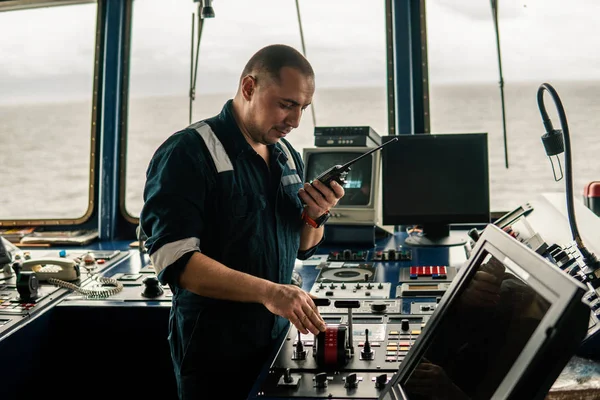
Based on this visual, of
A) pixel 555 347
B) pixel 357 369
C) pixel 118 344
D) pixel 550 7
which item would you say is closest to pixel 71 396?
pixel 118 344

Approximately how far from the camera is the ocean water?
3.40 metres

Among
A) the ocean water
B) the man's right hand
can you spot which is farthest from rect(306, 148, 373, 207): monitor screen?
the man's right hand

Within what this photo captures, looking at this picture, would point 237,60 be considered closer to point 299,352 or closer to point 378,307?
point 378,307

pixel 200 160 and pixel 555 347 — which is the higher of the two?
pixel 200 160

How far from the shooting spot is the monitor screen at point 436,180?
304 cm

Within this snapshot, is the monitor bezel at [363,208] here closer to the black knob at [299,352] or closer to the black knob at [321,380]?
the black knob at [299,352]

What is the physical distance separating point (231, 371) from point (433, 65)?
7.41 feet

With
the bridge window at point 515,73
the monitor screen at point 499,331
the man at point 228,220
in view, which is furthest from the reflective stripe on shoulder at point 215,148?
the bridge window at point 515,73

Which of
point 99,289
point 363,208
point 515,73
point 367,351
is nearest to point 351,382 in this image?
point 367,351

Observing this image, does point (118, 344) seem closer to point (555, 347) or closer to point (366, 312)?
point (366, 312)

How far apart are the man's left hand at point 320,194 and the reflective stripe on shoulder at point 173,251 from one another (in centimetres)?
36

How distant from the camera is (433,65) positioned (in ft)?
11.5

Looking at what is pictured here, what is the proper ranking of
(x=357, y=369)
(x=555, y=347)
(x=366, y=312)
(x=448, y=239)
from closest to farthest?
(x=555, y=347), (x=357, y=369), (x=366, y=312), (x=448, y=239)

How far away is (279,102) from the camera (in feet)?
5.85
